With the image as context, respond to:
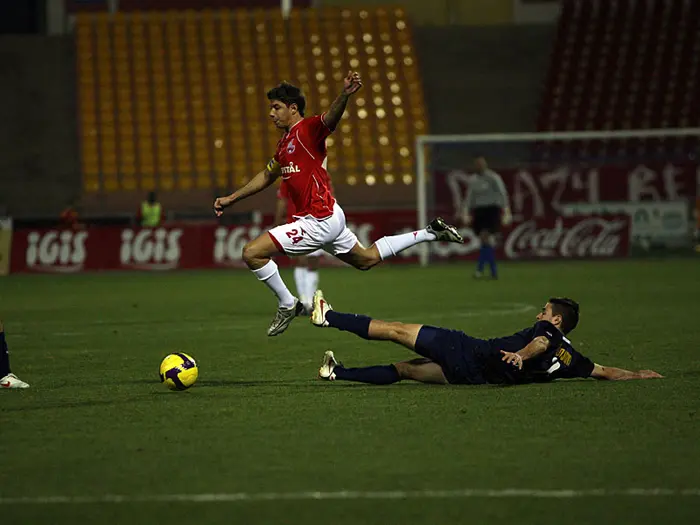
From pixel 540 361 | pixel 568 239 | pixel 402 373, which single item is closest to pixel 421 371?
pixel 402 373

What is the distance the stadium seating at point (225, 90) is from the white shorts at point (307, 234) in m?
18.5

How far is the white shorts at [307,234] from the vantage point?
9.89m

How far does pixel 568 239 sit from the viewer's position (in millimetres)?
25141

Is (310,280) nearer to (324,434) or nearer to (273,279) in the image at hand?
(273,279)

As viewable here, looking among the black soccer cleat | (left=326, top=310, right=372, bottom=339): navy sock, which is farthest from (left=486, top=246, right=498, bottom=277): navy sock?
(left=326, top=310, right=372, bottom=339): navy sock

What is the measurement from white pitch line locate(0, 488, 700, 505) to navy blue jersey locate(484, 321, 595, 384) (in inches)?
98.9

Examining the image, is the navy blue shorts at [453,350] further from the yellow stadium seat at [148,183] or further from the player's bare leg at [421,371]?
the yellow stadium seat at [148,183]

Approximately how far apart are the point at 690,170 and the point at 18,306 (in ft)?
46.8

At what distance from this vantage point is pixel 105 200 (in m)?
28.1

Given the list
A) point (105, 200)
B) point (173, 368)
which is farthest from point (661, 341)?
point (105, 200)

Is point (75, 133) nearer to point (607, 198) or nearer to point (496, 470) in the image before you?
point (607, 198)

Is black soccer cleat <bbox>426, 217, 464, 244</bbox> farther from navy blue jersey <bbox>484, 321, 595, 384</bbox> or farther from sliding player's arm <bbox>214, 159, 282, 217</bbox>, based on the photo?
navy blue jersey <bbox>484, 321, 595, 384</bbox>

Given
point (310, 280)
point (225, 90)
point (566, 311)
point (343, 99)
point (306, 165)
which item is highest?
point (225, 90)

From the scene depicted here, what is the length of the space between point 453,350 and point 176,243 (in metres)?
17.2
